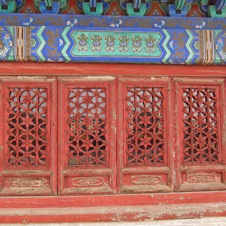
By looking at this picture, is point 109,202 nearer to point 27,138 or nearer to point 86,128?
point 86,128

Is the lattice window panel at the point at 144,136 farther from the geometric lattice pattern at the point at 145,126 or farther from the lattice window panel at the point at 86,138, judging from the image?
the lattice window panel at the point at 86,138

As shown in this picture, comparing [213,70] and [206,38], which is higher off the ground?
[206,38]

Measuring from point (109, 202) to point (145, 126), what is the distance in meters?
0.97

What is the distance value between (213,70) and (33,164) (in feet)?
7.89

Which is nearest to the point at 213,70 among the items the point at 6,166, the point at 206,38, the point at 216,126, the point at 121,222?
the point at 206,38

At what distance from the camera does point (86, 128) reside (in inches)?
136

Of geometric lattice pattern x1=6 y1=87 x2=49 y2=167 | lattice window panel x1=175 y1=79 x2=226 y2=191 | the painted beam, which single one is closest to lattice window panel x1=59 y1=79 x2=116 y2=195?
geometric lattice pattern x1=6 y1=87 x2=49 y2=167

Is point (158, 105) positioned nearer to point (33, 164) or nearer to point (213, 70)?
point (213, 70)

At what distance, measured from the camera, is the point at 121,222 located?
11.1ft

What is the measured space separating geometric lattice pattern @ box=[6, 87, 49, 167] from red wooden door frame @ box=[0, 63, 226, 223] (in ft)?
0.72

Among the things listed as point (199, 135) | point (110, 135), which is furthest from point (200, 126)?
point (110, 135)

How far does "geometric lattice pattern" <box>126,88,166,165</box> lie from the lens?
3496mm

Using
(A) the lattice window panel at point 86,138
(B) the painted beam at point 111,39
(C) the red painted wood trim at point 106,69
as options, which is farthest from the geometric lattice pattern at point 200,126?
(A) the lattice window panel at point 86,138

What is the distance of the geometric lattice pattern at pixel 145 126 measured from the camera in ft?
11.5
